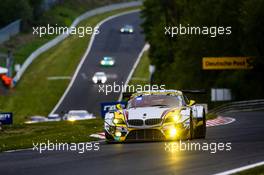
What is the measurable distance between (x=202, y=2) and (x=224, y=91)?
315 inches

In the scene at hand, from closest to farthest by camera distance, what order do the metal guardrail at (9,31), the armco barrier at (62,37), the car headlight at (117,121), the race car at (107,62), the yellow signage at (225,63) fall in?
the car headlight at (117,121) < the yellow signage at (225,63) < the armco barrier at (62,37) < the race car at (107,62) < the metal guardrail at (9,31)

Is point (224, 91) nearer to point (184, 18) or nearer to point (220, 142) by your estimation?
point (184, 18)

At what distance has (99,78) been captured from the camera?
271 feet

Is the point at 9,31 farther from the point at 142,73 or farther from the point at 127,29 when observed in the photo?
the point at 127,29

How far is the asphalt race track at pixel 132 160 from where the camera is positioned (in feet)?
46.0

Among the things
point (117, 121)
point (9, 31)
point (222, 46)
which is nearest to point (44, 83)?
point (9, 31)

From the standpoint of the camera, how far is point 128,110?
20625 mm
